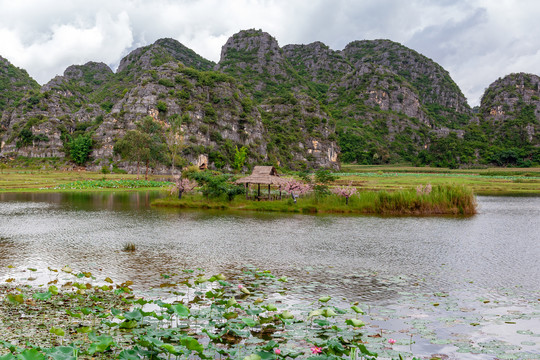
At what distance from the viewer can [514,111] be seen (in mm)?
180625

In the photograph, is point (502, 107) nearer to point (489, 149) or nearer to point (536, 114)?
point (536, 114)

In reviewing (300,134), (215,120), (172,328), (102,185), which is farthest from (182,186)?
(300,134)

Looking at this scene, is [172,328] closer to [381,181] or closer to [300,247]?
[300,247]

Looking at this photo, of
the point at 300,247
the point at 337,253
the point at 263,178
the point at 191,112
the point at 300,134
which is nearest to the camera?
the point at 337,253

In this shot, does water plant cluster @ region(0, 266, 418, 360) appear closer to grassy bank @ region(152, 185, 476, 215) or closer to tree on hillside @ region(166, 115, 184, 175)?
grassy bank @ region(152, 185, 476, 215)

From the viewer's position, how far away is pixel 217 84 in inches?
5271

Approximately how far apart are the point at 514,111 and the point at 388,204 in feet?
629

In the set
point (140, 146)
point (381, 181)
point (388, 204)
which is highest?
point (140, 146)

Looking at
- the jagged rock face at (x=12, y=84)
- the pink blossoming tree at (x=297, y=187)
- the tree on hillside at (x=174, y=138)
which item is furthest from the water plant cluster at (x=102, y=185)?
the jagged rock face at (x=12, y=84)

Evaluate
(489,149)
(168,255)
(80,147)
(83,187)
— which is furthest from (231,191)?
(489,149)

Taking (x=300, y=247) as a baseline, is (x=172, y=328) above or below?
above

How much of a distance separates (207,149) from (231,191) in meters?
82.2

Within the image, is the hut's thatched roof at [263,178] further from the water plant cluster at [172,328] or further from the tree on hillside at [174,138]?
the tree on hillside at [174,138]

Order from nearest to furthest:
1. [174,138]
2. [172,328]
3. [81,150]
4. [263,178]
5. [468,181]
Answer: [172,328]
[263,178]
[468,181]
[174,138]
[81,150]
